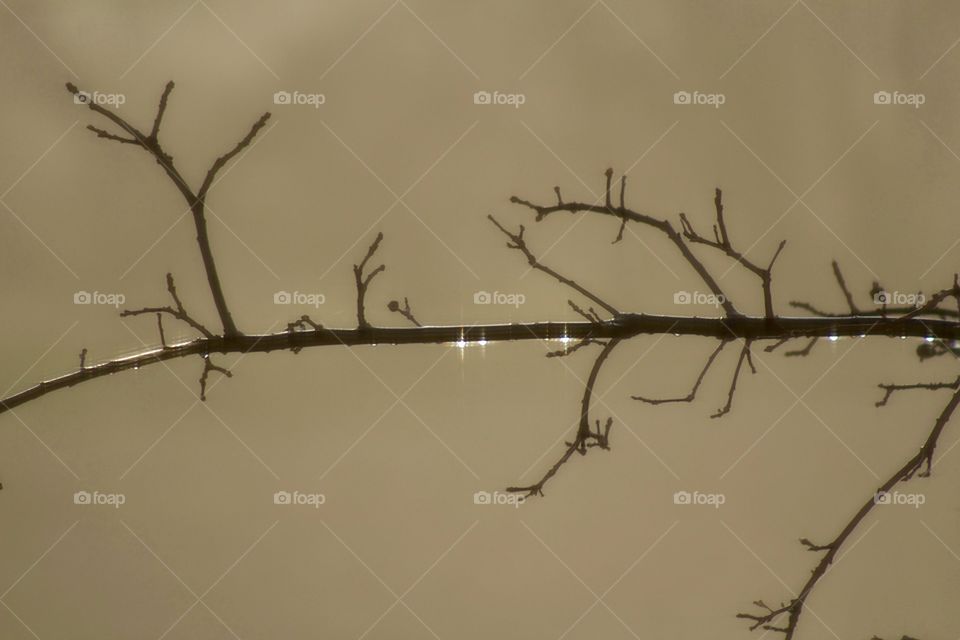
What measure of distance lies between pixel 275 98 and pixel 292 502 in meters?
1.88

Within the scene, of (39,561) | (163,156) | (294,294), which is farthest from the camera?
(39,561)

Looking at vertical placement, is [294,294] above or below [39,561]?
above

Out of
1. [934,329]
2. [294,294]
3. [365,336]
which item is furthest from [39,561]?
[934,329]

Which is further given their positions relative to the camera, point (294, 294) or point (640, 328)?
point (294, 294)

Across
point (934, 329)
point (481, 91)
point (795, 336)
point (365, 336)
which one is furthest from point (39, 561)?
point (934, 329)

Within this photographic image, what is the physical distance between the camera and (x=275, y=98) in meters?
3.50

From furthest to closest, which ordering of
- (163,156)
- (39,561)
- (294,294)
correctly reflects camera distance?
(39,561) → (294,294) → (163,156)

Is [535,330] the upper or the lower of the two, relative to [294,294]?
lower

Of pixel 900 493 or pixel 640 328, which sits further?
pixel 900 493

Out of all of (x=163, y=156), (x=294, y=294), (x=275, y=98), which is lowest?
(x=294, y=294)

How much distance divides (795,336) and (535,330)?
0.85 m

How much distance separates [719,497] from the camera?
3588mm

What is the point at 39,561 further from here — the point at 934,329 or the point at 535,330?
the point at 934,329

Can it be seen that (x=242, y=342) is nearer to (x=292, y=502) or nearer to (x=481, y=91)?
(x=292, y=502)
